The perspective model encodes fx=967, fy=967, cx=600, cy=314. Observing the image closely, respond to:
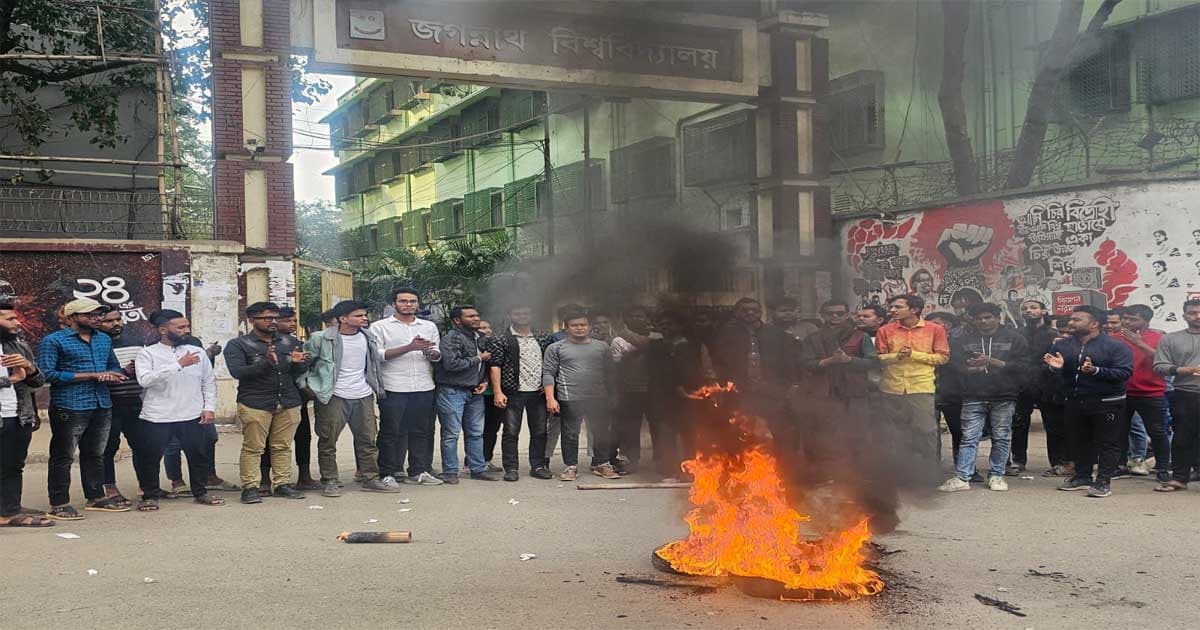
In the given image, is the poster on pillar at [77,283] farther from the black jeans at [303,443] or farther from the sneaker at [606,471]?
the sneaker at [606,471]

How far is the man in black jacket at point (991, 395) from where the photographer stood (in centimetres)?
740

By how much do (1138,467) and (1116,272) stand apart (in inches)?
126

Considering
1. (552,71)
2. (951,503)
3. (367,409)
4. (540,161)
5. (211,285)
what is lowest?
(951,503)

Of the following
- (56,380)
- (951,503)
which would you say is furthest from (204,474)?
(951,503)

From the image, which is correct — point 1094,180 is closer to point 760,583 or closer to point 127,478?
point 760,583

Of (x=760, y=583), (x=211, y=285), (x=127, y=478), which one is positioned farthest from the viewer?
(x=211, y=285)

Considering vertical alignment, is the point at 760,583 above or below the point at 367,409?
below

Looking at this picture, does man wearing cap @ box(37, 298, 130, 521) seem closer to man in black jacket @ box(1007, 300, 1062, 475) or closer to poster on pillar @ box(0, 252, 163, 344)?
poster on pillar @ box(0, 252, 163, 344)

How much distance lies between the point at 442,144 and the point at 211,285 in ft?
15.6

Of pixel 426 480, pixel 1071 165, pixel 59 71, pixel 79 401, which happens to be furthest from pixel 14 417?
pixel 1071 165

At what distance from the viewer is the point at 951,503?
22.3 ft

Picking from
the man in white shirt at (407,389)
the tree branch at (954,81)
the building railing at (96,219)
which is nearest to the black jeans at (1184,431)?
the tree branch at (954,81)

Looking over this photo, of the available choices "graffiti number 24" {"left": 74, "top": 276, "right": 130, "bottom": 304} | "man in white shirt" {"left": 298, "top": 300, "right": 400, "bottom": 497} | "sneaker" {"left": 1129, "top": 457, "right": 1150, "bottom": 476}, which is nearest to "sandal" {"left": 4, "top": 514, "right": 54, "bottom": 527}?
"man in white shirt" {"left": 298, "top": 300, "right": 400, "bottom": 497}

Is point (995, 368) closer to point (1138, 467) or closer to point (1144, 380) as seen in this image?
point (1144, 380)
